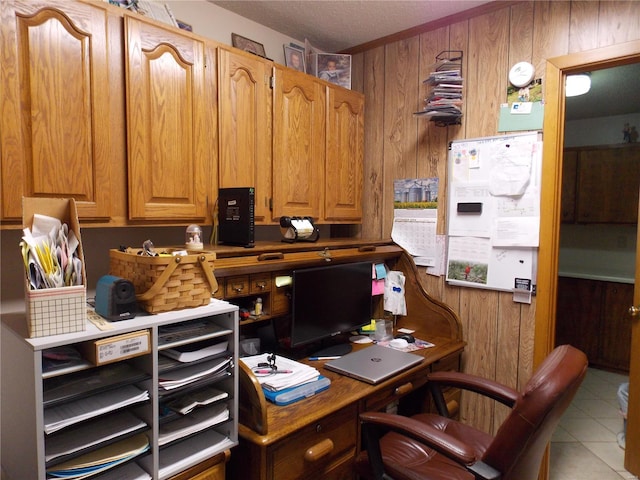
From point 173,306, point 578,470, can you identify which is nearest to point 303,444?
point 173,306

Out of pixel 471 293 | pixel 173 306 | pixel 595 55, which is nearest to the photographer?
pixel 173 306

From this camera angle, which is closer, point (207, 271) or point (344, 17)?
point (207, 271)

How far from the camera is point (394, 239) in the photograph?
2562mm

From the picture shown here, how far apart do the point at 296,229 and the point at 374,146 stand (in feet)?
3.34

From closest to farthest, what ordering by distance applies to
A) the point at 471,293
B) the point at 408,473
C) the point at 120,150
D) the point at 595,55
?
1. the point at 408,473
2. the point at 120,150
3. the point at 595,55
4. the point at 471,293

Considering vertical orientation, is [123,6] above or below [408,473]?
above

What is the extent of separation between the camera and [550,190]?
6.58 ft

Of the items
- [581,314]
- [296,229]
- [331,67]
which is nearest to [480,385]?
[296,229]

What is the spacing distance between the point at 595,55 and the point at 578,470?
7.31ft

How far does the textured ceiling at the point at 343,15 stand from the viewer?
2.14 m

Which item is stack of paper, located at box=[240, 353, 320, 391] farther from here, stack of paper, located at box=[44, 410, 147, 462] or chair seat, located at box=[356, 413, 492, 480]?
stack of paper, located at box=[44, 410, 147, 462]

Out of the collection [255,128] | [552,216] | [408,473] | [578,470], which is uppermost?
[255,128]

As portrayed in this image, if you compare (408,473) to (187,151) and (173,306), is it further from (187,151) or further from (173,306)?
(187,151)

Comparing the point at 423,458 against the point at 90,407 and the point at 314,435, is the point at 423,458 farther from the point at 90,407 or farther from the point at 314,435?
the point at 90,407
